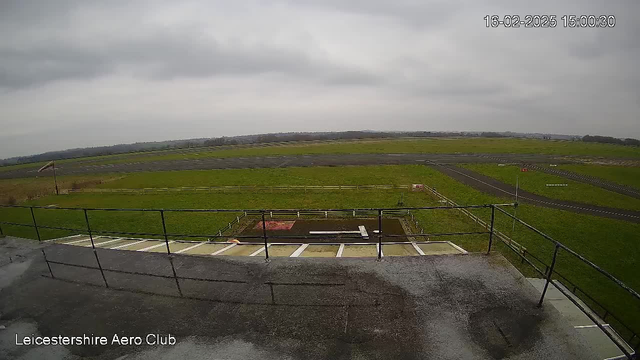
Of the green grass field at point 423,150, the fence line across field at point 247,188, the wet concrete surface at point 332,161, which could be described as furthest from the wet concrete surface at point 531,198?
the green grass field at point 423,150

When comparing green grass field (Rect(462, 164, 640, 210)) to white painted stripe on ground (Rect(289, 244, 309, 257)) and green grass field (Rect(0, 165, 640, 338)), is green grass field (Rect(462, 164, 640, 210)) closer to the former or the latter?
green grass field (Rect(0, 165, 640, 338))

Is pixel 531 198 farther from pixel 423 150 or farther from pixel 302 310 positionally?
pixel 423 150

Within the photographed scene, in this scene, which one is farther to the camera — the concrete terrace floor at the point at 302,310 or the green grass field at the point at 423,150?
the green grass field at the point at 423,150

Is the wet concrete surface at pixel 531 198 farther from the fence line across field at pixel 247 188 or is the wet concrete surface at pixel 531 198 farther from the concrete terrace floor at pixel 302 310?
the concrete terrace floor at pixel 302 310

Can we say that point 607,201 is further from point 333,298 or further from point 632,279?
point 333,298

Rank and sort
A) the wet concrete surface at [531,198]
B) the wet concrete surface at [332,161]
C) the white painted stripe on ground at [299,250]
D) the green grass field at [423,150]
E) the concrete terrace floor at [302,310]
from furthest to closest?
the green grass field at [423,150]
the wet concrete surface at [332,161]
the wet concrete surface at [531,198]
the white painted stripe on ground at [299,250]
the concrete terrace floor at [302,310]

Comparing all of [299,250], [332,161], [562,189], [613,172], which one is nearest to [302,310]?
[299,250]
